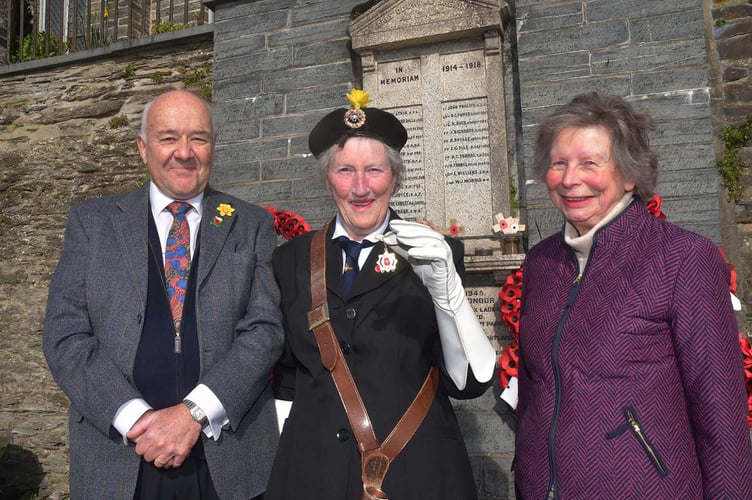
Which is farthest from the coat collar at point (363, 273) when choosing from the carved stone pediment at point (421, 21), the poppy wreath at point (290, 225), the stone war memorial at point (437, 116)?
the carved stone pediment at point (421, 21)

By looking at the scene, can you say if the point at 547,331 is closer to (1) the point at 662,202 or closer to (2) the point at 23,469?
(1) the point at 662,202

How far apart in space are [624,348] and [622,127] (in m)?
0.69

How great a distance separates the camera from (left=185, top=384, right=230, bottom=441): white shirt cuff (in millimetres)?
2062

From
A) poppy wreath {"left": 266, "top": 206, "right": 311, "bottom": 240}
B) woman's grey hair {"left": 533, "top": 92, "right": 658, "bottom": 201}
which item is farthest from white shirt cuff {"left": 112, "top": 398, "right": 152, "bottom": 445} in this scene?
poppy wreath {"left": 266, "top": 206, "right": 311, "bottom": 240}

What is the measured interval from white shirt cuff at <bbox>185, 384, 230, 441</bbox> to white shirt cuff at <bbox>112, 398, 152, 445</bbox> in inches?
6.2

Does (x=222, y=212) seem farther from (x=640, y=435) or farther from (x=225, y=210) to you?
(x=640, y=435)

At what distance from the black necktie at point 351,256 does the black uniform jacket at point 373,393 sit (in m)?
0.04

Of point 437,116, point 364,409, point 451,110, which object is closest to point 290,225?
point 437,116

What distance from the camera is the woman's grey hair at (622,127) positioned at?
192cm

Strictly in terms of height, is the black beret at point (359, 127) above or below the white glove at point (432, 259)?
above

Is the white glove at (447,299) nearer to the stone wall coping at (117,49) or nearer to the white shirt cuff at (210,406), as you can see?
the white shirt cuff at (210,406)

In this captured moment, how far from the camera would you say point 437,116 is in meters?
4.93

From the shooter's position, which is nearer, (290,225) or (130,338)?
(130,338)

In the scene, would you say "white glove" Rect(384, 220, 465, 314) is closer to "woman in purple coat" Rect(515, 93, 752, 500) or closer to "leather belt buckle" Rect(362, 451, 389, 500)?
"woman in purple coat" Rect(515, 93, 752, 500)
